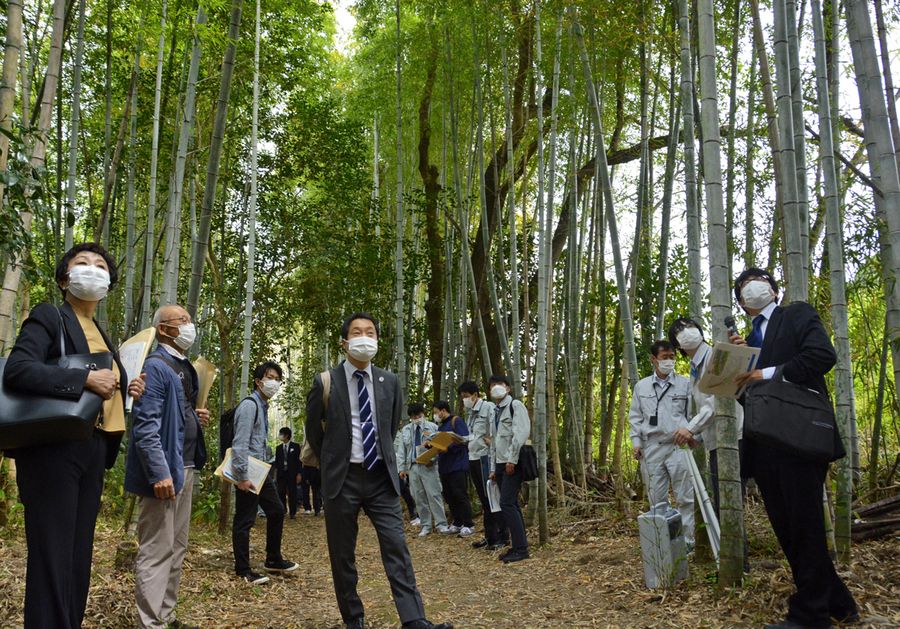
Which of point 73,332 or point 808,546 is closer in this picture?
point 73,332

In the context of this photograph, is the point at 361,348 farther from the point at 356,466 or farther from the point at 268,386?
the point at 268,386

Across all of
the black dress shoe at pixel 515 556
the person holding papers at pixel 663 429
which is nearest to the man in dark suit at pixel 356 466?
the person holding papers at pixel 663 429

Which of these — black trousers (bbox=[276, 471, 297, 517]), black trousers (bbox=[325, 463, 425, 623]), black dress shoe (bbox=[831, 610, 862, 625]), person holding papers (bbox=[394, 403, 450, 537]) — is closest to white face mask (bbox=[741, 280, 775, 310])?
black dress shoe (bbox=[831, 610, 862, 625])

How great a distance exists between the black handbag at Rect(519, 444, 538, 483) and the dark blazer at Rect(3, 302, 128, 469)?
363 centimetres

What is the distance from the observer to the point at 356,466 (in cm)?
325

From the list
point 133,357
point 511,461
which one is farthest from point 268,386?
point 133,357

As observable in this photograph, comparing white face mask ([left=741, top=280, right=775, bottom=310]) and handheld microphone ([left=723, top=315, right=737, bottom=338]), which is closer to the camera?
white face mask ([left=741, top=280, right=775, bottom=310])

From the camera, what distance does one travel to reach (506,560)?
568 centimetres

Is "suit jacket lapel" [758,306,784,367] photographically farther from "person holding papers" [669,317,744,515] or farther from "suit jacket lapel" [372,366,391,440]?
"suit jacket lapel" [372,366,391,440]

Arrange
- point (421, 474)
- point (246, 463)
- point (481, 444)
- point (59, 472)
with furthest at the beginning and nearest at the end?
point (421, 474) < point (481, 444) < point (246, 463) < point (59, 472)

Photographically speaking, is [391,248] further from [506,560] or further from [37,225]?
[506,560]

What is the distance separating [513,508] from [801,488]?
3157 millimetres

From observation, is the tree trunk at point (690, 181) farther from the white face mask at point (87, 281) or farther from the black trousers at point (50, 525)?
the black trousers at point (50, 525)

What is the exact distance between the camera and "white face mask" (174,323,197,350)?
3.39m
